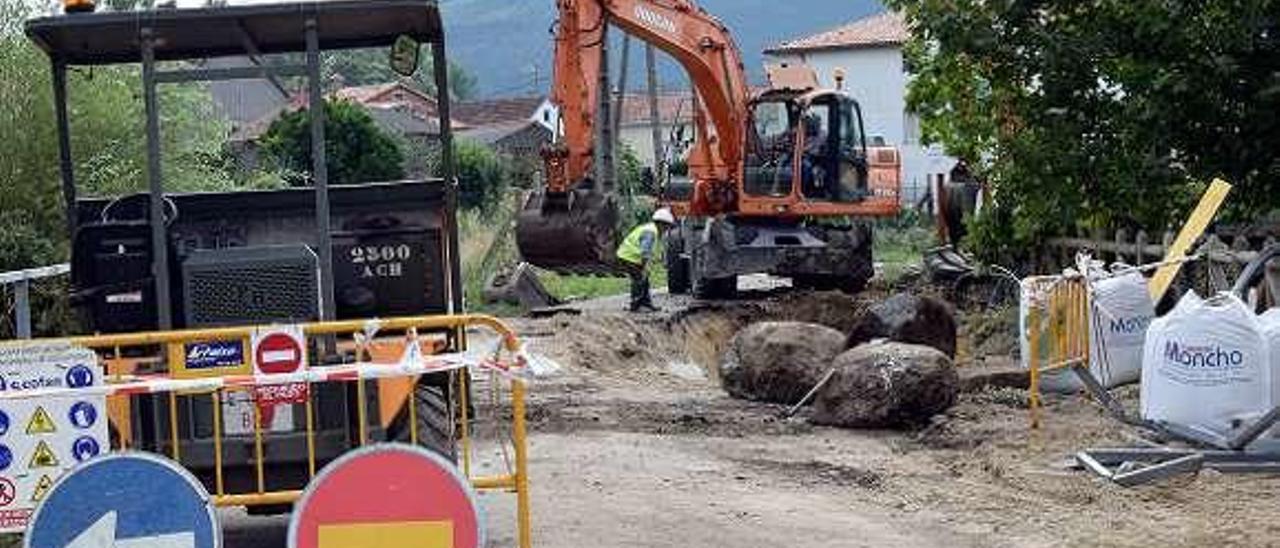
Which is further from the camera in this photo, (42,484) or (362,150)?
(362,150)

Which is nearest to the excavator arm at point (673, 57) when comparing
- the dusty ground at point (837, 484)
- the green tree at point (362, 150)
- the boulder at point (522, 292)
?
the boulder at point (522, 292)

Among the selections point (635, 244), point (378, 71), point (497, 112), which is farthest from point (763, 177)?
point (497, 112)

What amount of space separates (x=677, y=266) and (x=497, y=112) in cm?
5914

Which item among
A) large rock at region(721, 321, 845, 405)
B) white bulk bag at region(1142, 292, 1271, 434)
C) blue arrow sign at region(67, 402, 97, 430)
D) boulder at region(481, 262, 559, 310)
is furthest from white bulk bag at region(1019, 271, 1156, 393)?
boulder at region(481, 262, 559, 310)

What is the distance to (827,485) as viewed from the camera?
10.8 metres

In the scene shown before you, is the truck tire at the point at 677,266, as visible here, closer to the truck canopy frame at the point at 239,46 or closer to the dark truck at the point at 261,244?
the dark truck at the point at 261,244

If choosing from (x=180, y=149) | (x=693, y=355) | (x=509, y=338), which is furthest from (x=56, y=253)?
(x=509, y=338)

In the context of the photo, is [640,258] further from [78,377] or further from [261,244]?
[78,377]

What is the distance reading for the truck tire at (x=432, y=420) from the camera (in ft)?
26.5

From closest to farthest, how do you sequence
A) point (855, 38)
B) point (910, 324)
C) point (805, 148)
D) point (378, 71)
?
point (910, 324)
point (805, 148)
point (378, 71)
point (855, 38)

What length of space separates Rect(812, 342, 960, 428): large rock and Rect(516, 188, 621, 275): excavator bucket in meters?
4.34

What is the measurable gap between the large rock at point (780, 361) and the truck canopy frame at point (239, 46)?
18.4 ft

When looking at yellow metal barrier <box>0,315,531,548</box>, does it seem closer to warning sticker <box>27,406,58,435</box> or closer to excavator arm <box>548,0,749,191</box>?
warning sticker <box>27,406,58,435</box>

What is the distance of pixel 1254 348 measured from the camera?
1046 centimetres
